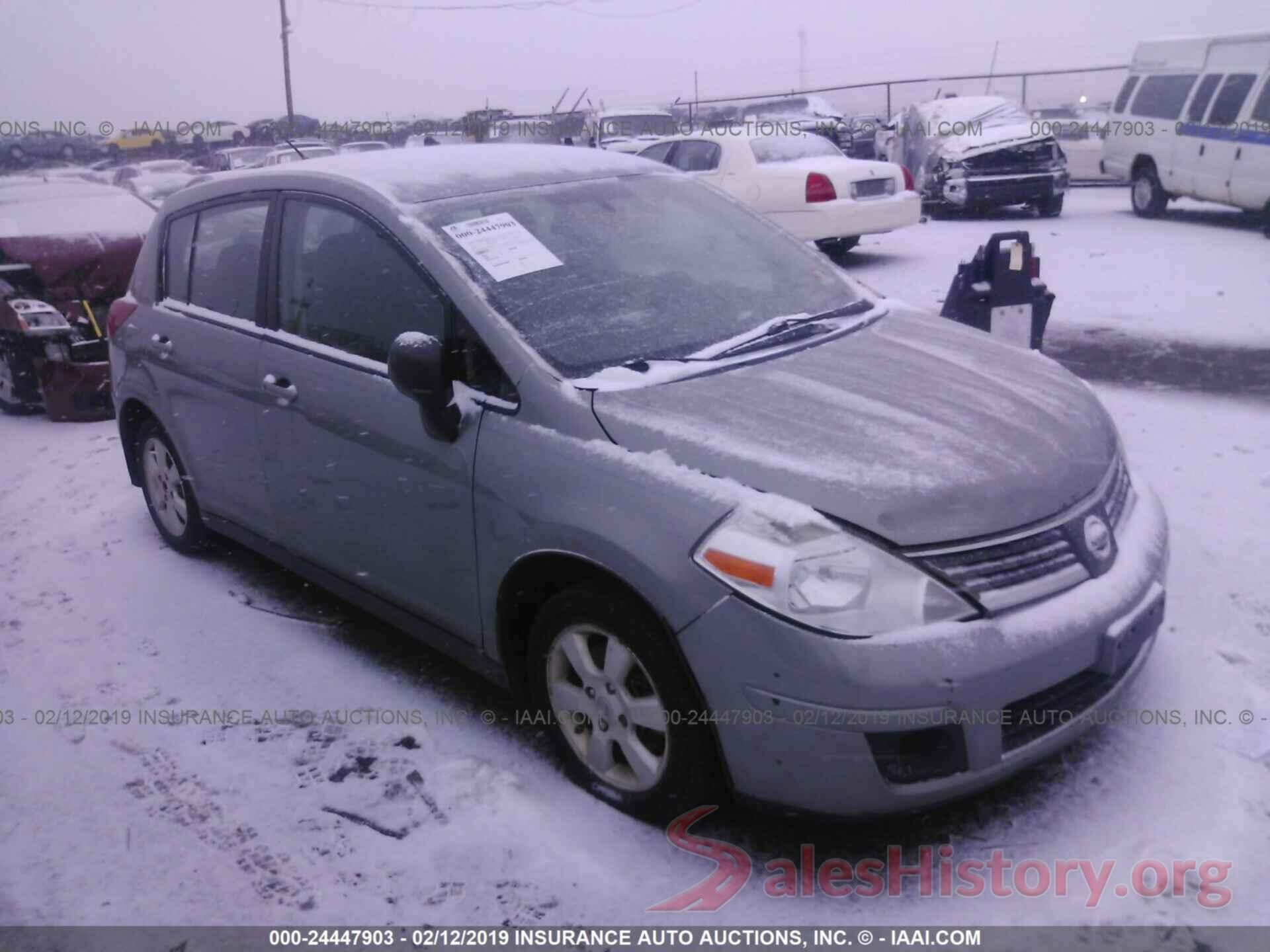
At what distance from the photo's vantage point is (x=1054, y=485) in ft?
9.02

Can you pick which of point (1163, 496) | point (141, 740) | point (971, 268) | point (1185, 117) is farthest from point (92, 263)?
point (1185, 117)

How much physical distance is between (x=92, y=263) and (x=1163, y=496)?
7.10 metres

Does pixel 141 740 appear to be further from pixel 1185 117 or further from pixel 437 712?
pixel 1185 117

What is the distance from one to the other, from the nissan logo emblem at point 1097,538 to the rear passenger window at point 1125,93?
13.4 metres

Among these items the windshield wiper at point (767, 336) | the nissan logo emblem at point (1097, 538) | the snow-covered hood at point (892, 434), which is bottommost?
the nissan logo emblem at point (1097, 538)

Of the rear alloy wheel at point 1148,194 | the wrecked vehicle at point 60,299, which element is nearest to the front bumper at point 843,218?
the rear alloy wheel at point 1148,194

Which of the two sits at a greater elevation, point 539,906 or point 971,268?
point 971,268

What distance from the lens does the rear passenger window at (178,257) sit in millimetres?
4590

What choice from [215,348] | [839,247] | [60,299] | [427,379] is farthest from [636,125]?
[427,379]

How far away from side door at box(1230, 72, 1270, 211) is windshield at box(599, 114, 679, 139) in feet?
33.2

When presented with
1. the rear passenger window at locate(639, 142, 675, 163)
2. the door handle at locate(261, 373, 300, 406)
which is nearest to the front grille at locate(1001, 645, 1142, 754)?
the door handle at locate(261, 373, 300, 406)

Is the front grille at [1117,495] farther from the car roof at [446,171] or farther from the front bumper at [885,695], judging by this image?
the car roof at [446,171]

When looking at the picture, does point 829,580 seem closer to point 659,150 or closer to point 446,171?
point 446,171

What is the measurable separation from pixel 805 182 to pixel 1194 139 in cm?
513
